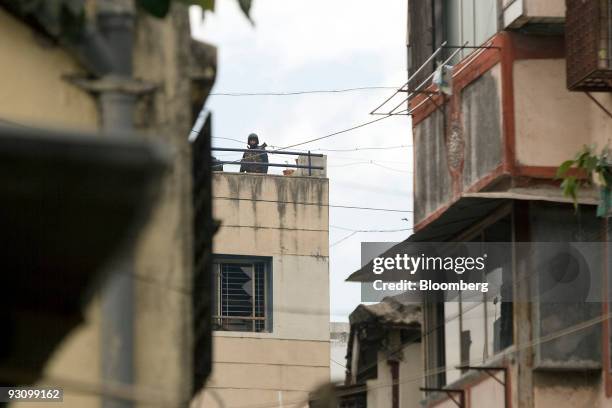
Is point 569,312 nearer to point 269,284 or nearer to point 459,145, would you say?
point 459,145

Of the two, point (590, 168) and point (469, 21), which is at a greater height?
point (469, 21)

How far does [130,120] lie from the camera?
7520 mm

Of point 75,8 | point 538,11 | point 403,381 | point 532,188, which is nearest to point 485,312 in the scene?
point 532,188

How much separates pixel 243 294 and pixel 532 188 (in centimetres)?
1596

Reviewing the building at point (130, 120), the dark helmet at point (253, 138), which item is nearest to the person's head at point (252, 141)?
the dark helmet at point (253, 138)

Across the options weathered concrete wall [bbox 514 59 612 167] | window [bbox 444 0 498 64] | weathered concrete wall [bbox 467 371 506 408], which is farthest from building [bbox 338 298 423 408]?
weathered concrete wall [bbox 514 59 612 167]

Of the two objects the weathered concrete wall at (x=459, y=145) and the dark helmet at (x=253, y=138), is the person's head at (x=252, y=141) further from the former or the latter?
the weathered concrete wall at (x=459, y=145)

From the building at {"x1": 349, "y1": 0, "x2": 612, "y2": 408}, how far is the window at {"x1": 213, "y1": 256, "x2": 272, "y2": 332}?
1399 cm

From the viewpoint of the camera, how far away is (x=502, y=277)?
18.7 m

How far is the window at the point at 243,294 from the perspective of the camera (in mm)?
32969

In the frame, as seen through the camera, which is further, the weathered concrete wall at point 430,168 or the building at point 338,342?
the building at point 338,342

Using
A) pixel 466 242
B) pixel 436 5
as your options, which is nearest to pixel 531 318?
pixel 466 242

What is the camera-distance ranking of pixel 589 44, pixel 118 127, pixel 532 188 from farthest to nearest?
pixel 532 188 → pixel 589 44 → pixel 118 127

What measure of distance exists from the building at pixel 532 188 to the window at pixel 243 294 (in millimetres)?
13985
